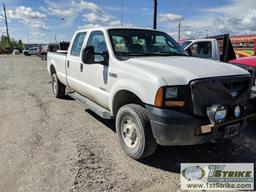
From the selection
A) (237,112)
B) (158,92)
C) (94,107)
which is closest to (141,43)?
(94,107)

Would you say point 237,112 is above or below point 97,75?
below

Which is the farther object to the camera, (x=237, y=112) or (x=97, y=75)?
(x=97, y=75)

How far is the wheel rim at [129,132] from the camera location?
13.1 feet

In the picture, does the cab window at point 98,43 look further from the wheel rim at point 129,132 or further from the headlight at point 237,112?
the headlight at point 237,112

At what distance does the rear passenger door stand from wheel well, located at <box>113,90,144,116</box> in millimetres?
1372

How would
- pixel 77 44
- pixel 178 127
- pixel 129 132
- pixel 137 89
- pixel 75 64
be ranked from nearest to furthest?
pixel 178 127
pixel 137 89
pixel 129 132
pixel 75 64
pixel 77 44

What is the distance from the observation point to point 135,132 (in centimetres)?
400

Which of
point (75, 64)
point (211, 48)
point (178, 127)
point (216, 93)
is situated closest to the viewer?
point (178, 127)

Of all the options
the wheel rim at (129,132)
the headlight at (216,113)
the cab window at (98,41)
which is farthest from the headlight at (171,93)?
the cab window at (98,41)

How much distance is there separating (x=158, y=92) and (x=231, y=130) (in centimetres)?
113

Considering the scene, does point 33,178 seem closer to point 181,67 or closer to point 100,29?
point 181,67

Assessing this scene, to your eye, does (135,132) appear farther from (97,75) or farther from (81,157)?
(97,75)

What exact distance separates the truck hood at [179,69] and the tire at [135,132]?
1.88 ft

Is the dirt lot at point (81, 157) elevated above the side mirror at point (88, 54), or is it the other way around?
the side mirror at point (88, 54)
